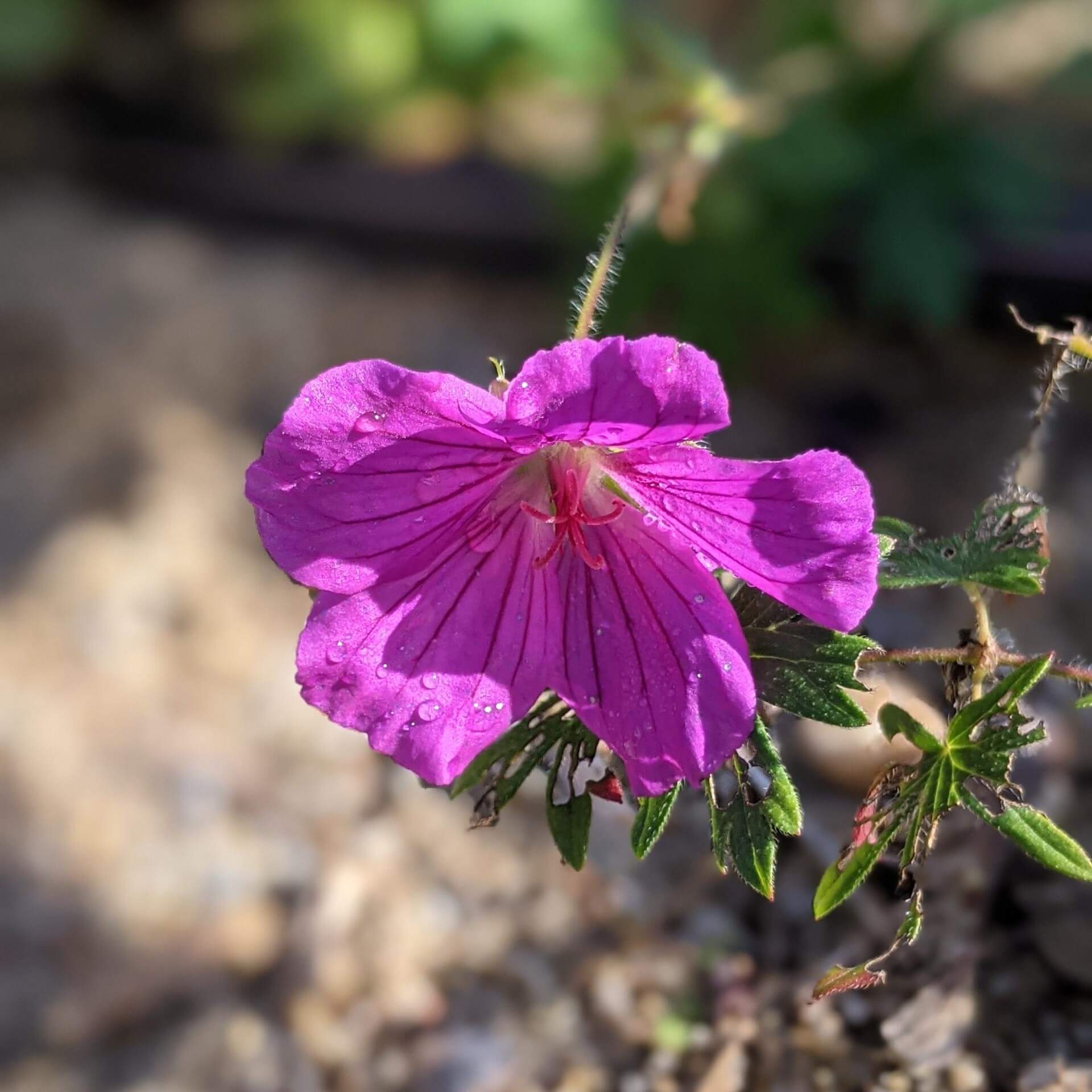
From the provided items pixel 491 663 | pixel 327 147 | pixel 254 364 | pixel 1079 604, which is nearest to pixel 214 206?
pixel 327 147

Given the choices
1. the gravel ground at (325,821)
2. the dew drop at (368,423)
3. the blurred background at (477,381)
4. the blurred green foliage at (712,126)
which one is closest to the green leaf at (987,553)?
the blurred background at (477,381)

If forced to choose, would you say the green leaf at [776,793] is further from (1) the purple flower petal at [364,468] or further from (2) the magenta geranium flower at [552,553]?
(1) the purple flower petal at [364,468]

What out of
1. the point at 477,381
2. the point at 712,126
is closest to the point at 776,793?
the point at 712,126

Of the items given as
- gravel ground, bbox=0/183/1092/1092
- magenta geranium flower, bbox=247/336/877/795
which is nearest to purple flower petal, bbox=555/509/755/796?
magenta geranium flower, bbox=247/336/877/795

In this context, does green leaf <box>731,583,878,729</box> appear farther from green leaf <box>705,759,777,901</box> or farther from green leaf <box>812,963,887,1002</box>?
green leaf <box>812,963,887,1002</box>

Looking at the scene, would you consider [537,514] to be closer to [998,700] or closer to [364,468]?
[364,468]

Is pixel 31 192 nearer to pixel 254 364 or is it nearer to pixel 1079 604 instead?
pixel 254 364
